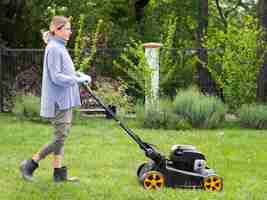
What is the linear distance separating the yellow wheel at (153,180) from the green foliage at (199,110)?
597cm

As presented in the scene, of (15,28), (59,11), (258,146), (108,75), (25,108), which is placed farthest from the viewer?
(59,11)

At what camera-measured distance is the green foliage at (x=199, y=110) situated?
12.5 m

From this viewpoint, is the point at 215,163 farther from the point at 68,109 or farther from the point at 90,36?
the point at 90,36

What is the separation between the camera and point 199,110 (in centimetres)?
1255

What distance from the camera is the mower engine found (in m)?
6.65

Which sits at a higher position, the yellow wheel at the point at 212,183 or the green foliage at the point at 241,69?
the green foliage at the point at 241,69

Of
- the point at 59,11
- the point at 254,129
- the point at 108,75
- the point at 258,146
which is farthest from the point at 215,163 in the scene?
the point at 59,11

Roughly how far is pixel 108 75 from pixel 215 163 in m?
8.64

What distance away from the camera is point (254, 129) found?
41.5ft

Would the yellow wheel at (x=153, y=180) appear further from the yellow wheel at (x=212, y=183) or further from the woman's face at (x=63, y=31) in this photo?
the woman's face at (x=63, y=31)

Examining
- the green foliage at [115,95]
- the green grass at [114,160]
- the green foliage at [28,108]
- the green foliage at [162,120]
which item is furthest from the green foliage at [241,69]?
the green foliage at [28,108]

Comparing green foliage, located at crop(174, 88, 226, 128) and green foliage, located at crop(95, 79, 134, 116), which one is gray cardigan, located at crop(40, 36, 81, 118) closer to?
green foliage, located at crop(174, 88, 226, 128)

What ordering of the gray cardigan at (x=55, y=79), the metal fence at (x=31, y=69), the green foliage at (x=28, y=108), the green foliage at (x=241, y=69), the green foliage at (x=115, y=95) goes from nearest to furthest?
the gray cardigan at (x=55, y=79) → the green foliage at (x=28, y=108) → the green foliage at (x=241, y=69) → the green foliage at (x=115, y=95) → the metal fence at (x=31, y=69)

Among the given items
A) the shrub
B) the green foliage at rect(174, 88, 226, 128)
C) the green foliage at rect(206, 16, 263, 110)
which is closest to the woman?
the green foliage at rect(174, 88, 226, 128)
